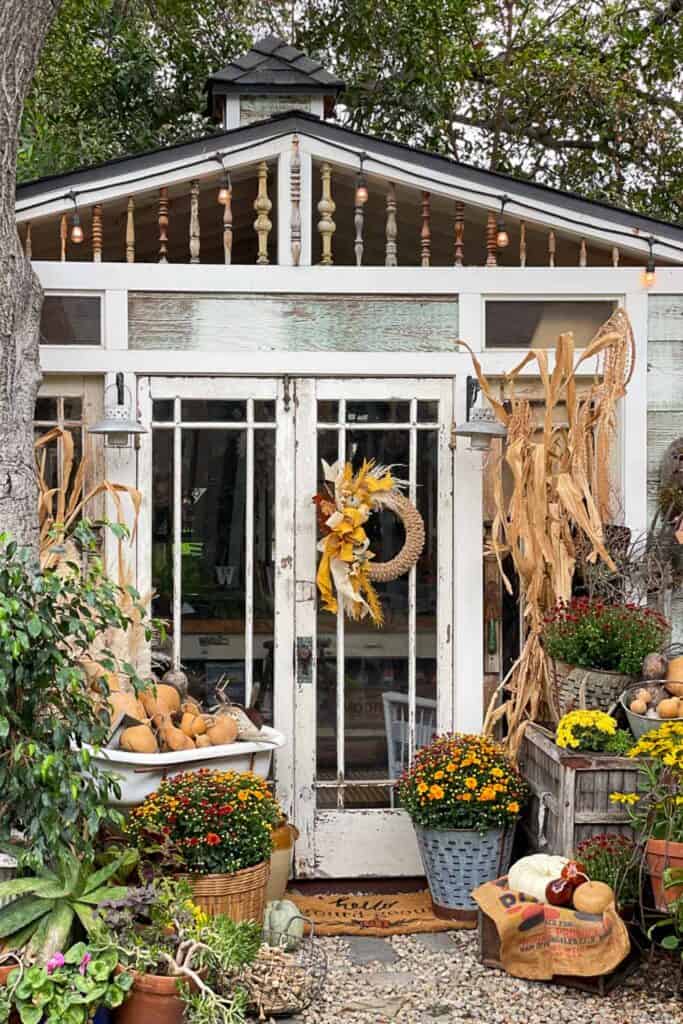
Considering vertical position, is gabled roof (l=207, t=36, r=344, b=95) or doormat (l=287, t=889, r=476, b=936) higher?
gabled roof (l=207, t=36, r=344, b=95)

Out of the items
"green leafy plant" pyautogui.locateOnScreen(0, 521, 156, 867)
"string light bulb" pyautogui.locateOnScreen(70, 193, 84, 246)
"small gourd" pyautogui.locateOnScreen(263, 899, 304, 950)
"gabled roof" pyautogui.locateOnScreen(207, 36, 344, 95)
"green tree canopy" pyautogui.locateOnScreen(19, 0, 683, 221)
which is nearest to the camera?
"green leafy plant" pyautogui.locateOnScreen(0, 521, 156, 867)

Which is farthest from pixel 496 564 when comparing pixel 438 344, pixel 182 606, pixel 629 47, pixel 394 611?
pixel 629 47

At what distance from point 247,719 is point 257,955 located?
119 centimetres

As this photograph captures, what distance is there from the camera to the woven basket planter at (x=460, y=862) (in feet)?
16.9

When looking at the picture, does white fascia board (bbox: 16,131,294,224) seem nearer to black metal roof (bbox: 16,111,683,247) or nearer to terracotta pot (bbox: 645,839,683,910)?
black metal roof (bbox: 16,111,683,247)

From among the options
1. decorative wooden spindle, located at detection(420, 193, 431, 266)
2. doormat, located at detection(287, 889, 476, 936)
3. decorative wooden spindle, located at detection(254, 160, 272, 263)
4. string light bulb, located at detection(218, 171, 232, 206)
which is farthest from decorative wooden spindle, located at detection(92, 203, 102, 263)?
doormat, located at detection(287, 889, 476, 936)

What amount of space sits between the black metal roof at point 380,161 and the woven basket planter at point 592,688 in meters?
2.13

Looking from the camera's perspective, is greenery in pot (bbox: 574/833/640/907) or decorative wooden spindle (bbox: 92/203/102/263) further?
decorative wooden spindle (bbox: 92/203/102/263)

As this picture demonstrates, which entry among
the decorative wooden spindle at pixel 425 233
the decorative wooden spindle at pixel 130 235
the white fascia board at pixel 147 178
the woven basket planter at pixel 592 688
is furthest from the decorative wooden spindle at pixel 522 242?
the woven basket planter at pixel 592 688

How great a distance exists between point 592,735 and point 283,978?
1.59 meters

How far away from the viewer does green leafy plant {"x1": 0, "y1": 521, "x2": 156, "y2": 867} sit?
147 inches

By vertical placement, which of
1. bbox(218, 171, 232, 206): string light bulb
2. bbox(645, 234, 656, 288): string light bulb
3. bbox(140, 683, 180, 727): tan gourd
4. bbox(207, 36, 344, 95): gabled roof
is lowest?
bbox(140, 683, 180, 727): tan gourd

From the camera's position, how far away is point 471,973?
4.74 metres

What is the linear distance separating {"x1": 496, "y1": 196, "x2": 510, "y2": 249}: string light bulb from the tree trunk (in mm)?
2258
